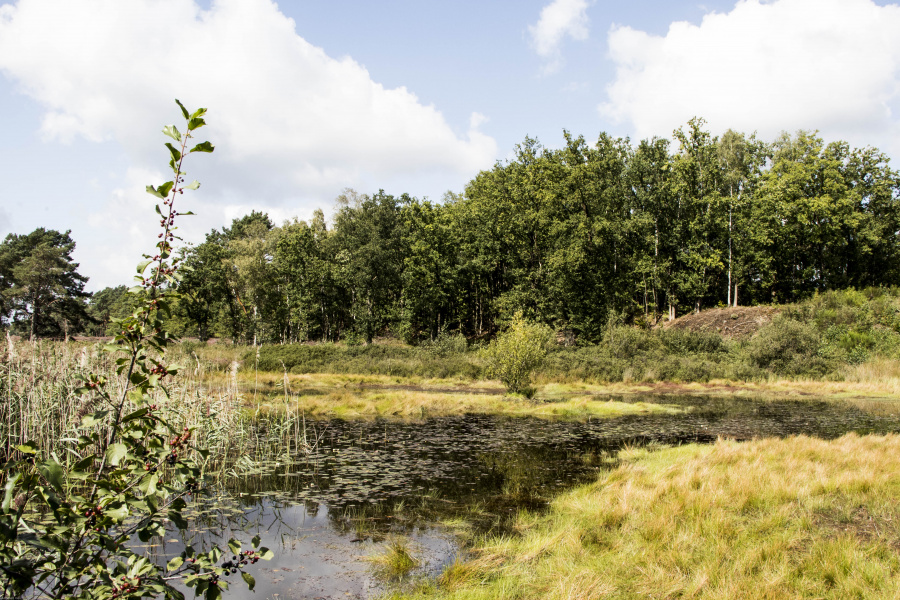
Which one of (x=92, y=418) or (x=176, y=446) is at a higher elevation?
(x=92, y=418)

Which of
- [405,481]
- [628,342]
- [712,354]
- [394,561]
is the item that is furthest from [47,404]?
[712,354]

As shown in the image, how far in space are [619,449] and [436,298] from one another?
4092cm

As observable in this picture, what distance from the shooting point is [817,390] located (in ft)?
118

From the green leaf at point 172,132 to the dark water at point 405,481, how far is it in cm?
684

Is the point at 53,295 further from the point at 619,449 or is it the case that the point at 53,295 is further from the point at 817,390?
the point at 817,390

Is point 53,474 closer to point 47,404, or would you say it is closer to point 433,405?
point 47,404

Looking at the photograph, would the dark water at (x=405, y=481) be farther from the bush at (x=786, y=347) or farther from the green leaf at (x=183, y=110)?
the bush at (x=786, y=347)

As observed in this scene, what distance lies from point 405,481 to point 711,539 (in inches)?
306

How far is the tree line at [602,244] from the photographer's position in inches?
2175

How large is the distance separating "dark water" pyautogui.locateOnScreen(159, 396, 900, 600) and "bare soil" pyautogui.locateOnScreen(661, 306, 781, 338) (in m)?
23.2

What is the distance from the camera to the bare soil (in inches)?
1914

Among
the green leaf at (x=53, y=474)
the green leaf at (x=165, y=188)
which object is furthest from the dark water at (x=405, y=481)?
the green leaf at (x=165, y=188)

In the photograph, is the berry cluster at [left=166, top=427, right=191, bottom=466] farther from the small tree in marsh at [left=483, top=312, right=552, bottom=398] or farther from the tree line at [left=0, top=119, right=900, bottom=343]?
the tree line at [left=0, top=119, right=900, bottom=343]

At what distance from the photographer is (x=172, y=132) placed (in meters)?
3.53
